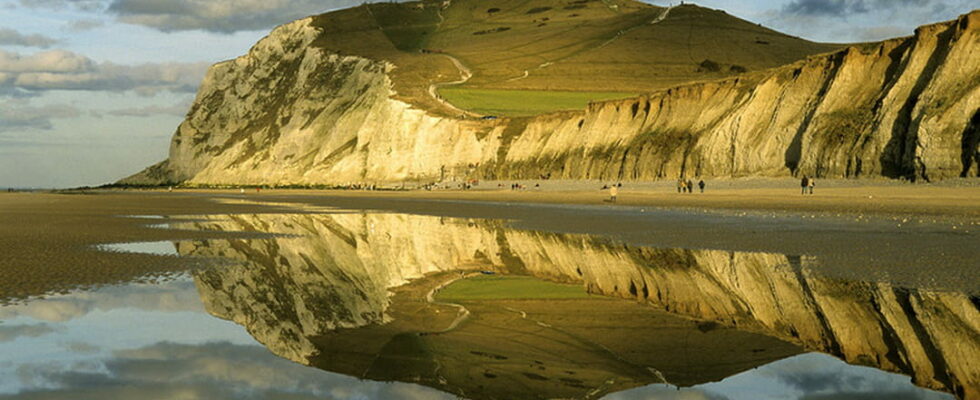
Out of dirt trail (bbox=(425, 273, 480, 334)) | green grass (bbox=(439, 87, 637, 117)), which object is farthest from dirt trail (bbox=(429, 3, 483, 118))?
dirt trail (bbox=(425, 273, 480, 334))

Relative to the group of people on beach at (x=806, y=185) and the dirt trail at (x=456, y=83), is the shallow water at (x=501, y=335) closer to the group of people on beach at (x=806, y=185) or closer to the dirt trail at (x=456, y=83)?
the group of people on beach at (x=806, y=185)

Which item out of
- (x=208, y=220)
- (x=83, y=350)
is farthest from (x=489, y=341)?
(x=208, y=220)

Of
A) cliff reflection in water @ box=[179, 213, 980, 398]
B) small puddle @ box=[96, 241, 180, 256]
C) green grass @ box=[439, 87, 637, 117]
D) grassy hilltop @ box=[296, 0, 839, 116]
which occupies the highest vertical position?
grassy hilltop @ box=[296, 0, 839, 116]

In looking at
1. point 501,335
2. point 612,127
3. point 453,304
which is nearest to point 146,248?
point 453,304

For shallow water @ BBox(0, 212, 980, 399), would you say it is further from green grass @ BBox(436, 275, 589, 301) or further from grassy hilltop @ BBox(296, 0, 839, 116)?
grassy hilltop @ BBox(296, 0, 839, 116)

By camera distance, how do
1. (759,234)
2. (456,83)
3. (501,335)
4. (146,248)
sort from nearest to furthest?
(501,335), (146,248), (759,234), (456,83)

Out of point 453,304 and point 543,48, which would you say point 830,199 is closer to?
point 453,304
